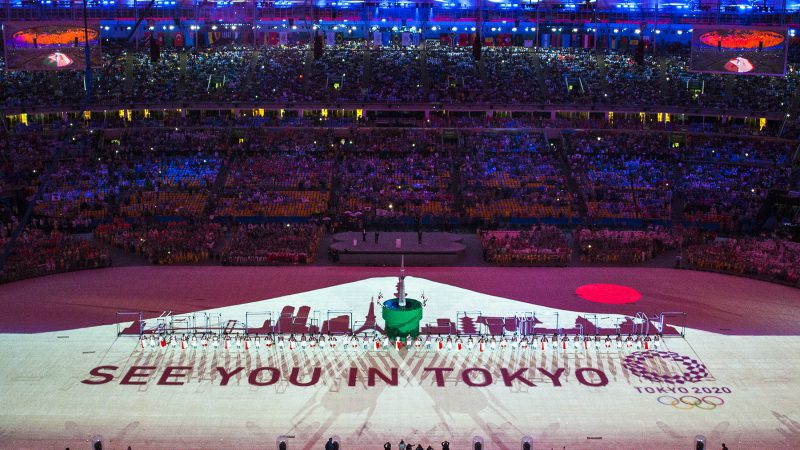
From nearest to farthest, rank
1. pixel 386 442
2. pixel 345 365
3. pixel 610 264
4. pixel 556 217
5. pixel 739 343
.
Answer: pixel 386 442, pixel 345 365, pixel 739 343, pixel 610 264, pixel 556 217

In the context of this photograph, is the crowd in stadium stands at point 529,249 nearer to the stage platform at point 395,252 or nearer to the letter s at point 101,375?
the stage platform at point 395,252

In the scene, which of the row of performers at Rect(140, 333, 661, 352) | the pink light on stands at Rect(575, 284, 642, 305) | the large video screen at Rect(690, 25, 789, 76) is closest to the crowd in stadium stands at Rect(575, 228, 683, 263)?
the pink light on stands at Rect(575, 284, 642, 305)

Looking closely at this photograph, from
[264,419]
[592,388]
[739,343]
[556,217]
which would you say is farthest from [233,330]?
[556,217]

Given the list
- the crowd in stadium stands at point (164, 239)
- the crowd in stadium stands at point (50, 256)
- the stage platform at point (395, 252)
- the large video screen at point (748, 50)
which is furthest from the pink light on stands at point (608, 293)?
the crowd in stadium stands at point (50, 256)

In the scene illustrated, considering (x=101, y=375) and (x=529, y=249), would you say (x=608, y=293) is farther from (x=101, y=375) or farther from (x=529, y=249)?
(x=101, y=375)

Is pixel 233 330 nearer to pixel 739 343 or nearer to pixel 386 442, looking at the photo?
pixel 386 442

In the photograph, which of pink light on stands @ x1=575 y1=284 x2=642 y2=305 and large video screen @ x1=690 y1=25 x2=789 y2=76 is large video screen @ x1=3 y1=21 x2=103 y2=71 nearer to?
pink light on stands @ x1=575 y1=284 x2=642 y2=305

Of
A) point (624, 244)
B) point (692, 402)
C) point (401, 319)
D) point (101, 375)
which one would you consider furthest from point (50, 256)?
point (692, 402)
